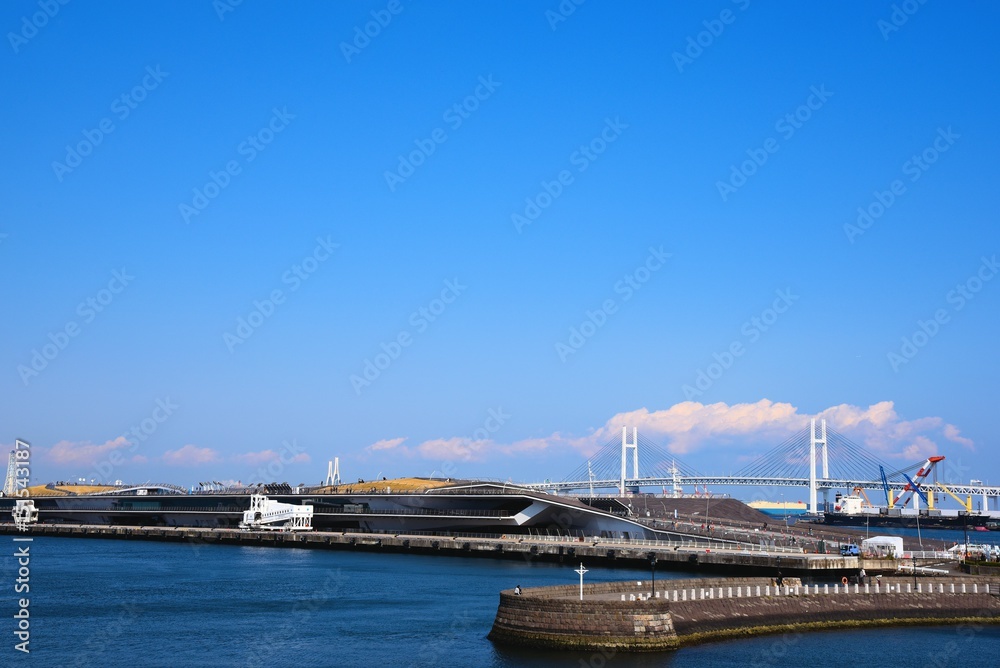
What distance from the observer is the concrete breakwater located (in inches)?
1540

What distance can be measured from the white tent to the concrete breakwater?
12.9m

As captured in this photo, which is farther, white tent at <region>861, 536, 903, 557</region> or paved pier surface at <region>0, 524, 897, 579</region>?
white tent at <region>861, 536, 903, 557</region>

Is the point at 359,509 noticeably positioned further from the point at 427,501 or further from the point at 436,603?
the point at 436,603

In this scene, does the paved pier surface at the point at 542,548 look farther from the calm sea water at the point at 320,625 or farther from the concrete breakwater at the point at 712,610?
the concrete breakwater at the point at 712,610

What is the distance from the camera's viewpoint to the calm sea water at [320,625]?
3994cm

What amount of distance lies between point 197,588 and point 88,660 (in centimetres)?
2394

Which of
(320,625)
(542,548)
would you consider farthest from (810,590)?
(542,548)

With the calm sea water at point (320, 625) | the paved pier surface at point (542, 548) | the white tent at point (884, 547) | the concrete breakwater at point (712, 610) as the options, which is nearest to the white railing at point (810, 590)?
the concrete breakwater at point (712, 610)

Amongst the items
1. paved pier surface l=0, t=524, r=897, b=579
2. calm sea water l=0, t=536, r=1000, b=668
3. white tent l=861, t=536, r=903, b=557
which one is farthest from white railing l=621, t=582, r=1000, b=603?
white tent l=861, t=536, r=903, b=557

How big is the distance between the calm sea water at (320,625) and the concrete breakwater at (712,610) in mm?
Answer: 824

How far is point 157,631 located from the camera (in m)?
46.4

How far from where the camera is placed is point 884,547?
69.8 m

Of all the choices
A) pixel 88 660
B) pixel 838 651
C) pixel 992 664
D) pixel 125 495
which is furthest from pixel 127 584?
pixel 125 495

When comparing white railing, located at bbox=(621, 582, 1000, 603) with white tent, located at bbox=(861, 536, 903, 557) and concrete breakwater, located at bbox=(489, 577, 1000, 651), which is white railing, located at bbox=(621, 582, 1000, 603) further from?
white tent, located at bbox=(861, 536, 903, 557)
